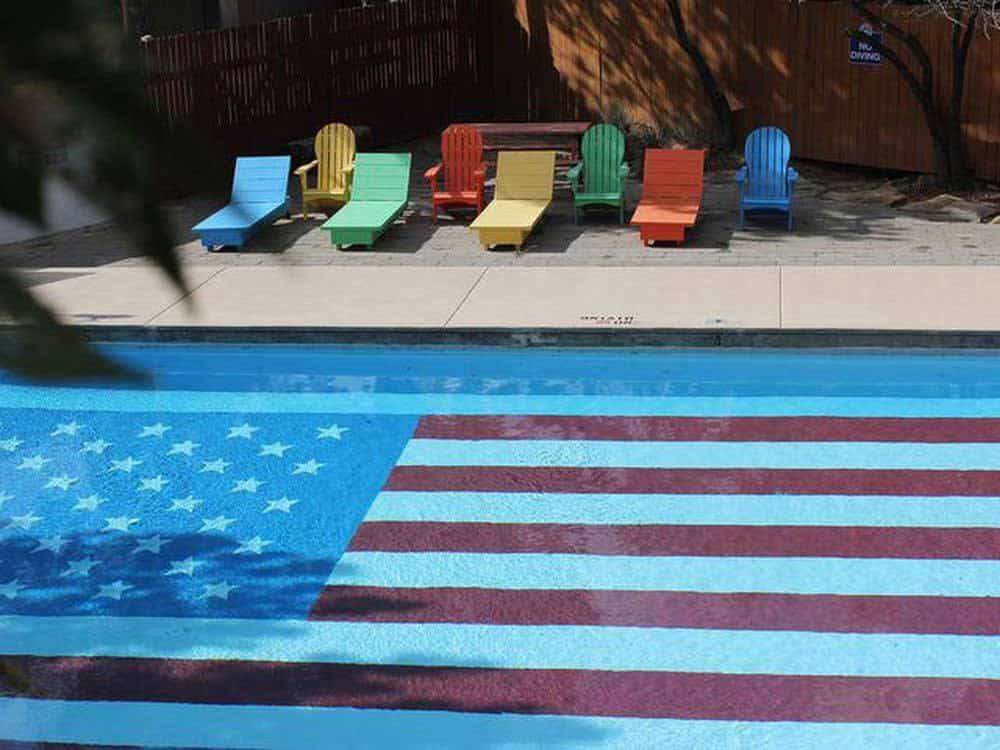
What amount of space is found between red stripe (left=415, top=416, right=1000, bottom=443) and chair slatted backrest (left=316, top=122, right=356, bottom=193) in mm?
6555

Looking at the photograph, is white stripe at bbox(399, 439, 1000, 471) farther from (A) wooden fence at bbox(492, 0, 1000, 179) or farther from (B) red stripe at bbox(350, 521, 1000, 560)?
(A) wooden fence at bbox(492, 0, 1000, 179)

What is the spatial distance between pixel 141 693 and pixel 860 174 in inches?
524

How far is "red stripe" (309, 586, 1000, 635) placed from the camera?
8.01 meters

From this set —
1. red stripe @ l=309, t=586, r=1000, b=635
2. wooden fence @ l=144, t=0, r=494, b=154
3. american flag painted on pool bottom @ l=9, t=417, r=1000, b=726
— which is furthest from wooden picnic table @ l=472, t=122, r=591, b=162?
red stripe @ l=309, t=586, r=1000, b=635

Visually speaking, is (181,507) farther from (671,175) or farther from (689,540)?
(671,175)

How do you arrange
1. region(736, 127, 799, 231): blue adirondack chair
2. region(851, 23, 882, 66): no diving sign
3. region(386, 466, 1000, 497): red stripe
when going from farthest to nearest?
region(851, 23, 882, 66): no diving sign
region(736, 127, 799, 231): blue adirondack chair
region(386, 466, 1000, 497): red stripe

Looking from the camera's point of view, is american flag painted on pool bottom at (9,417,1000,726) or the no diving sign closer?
american flag painted on pool bottom at (9,417,1000,726)

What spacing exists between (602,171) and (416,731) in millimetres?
10157

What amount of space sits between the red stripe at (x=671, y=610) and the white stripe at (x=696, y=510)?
103 cm

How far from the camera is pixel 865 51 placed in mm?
17531

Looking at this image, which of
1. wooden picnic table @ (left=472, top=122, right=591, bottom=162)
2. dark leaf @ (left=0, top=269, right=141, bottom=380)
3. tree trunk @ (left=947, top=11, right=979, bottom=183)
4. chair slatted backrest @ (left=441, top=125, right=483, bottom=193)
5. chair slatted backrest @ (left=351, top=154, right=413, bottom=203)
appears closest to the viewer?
dark leaf @ (left=0, top=269, right=141, bottom=380)

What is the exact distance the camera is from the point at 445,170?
17047mm

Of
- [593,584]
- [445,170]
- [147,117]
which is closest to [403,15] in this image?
[445,170]

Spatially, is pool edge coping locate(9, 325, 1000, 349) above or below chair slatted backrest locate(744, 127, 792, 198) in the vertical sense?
below
